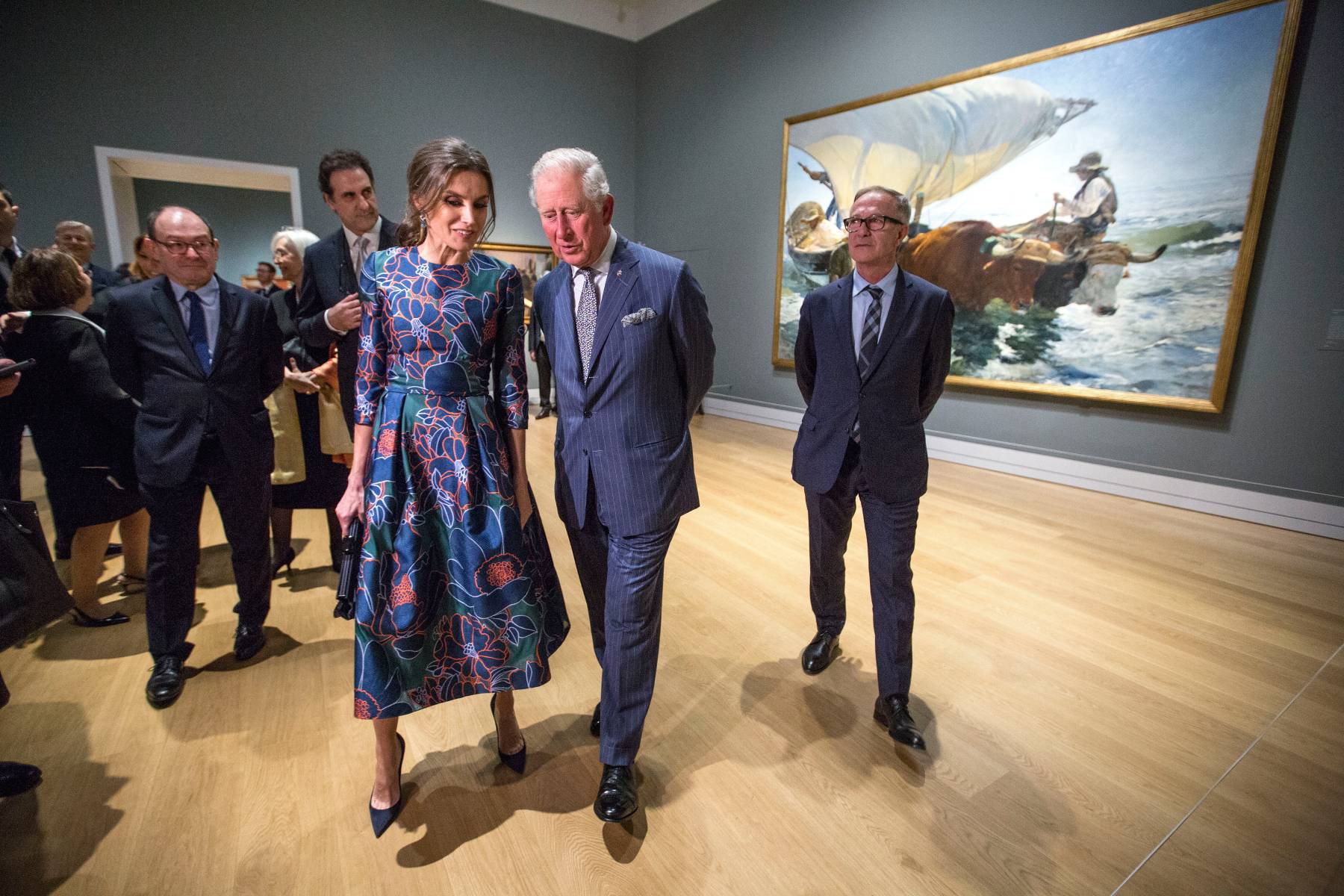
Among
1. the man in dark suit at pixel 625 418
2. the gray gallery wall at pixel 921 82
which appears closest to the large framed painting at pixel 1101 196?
the gray gallery wall at pixel 921 82

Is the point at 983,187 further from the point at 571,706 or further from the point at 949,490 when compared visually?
the point at 571,706

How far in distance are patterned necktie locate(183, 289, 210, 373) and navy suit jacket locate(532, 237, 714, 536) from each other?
150 cm

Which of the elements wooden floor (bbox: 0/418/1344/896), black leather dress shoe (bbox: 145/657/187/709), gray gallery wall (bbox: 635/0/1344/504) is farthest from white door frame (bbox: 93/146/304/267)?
black leather dress shoe (bbox: 145/657/187/709)

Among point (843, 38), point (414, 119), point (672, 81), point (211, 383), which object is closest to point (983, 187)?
point (843, 38)

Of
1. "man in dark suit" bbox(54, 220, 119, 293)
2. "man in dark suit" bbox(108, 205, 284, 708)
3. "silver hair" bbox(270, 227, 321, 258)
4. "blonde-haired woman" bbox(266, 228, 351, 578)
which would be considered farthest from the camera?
"man in dark suit" bbox(54, 220, 119, 293)

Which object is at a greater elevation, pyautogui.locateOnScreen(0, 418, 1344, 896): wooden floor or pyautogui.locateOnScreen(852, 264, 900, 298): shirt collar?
pyautogui.locateOnScreen(852, 264, 900, 298): shirt collar

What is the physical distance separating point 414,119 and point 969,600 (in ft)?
28.7

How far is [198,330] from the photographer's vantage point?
243 centimetres

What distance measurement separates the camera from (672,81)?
31.6ft

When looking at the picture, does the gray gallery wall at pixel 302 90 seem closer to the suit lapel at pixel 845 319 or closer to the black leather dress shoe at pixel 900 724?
the suit lapel at pixel 845 319

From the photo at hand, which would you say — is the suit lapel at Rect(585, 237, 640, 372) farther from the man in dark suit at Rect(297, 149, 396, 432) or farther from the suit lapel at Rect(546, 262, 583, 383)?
the man in dark suit at Rect(297, 149, 396, 432)

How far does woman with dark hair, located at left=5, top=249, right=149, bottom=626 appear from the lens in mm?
2686

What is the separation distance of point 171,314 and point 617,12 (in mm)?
9776

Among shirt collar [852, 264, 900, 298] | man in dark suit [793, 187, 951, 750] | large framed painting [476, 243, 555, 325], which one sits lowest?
man in dark suit [793, 187, 951, 750]
